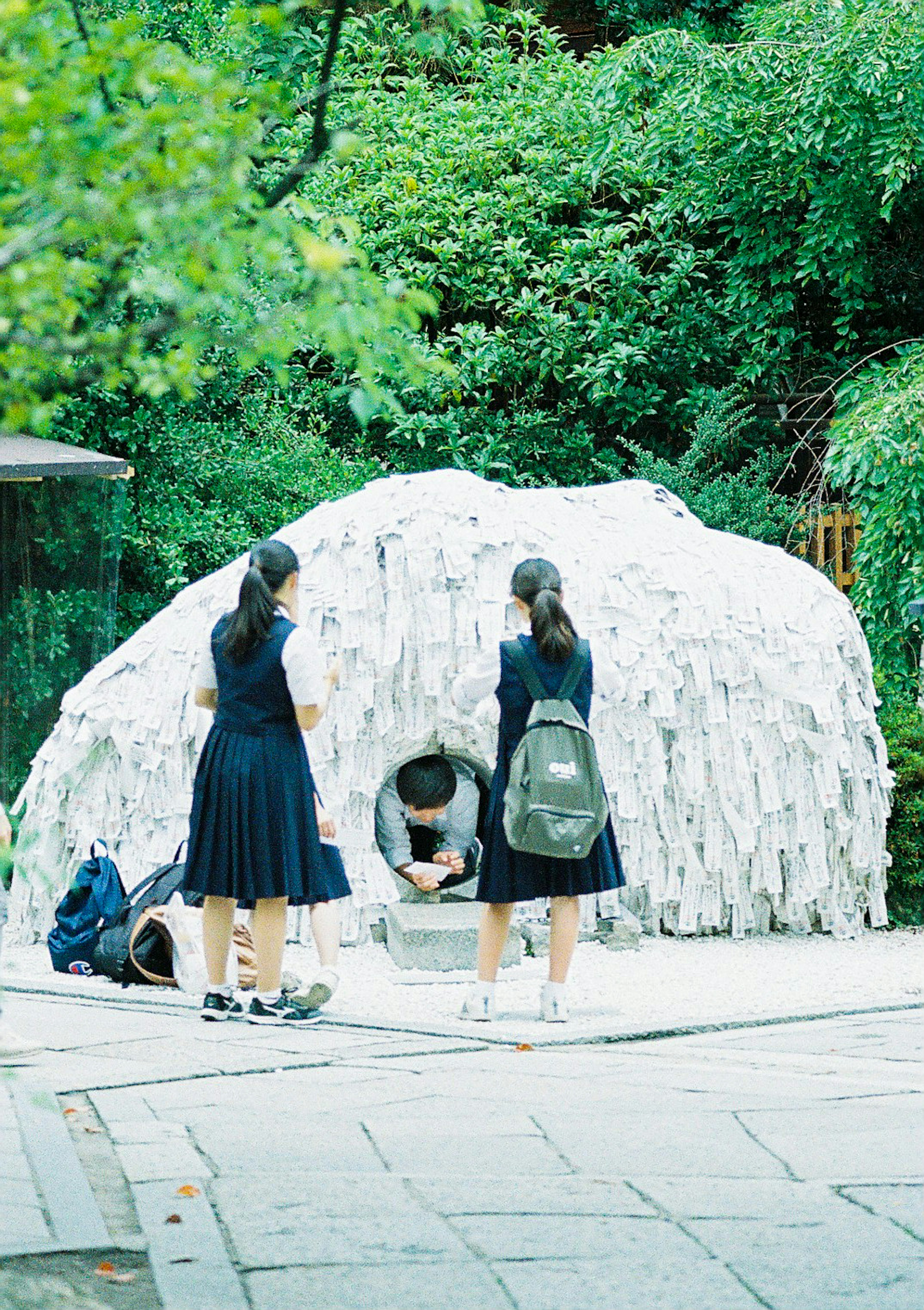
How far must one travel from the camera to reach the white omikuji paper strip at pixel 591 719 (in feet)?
25.9

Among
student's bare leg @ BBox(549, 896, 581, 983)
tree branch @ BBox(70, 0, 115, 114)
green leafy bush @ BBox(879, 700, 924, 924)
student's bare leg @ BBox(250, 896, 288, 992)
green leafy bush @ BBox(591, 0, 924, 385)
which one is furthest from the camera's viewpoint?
green leafy bush @ BBox(591, 0, 924, 385)

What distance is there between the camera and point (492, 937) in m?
6.22

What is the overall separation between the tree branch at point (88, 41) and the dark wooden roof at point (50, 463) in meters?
5.96

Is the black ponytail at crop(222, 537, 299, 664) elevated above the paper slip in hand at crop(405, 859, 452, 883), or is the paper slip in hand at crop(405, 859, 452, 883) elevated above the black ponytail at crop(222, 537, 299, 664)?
the black ponytail at crop(222, 537, 299, 664)

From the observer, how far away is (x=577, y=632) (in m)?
8.04

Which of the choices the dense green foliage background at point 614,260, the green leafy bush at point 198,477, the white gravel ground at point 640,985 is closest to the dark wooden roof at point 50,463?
the green leafy bush at point 198,477

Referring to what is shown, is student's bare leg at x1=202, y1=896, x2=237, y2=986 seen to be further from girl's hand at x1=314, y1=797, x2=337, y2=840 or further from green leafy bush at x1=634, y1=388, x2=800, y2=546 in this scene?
green leafy bush at x1=634, y1=388, x2=800, y2=546

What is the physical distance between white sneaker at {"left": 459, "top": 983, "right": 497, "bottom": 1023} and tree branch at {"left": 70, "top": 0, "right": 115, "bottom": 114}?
409cm

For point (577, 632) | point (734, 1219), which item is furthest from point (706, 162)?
point (734, 1219)

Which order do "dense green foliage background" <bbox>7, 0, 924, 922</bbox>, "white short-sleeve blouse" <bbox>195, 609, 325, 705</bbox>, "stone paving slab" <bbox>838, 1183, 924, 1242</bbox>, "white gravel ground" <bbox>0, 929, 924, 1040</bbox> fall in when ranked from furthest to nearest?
"dense green foliage background" <bbox>7, 0, 924, 922</bbox> < "white gravel ground" <bbox>0, 929, 924, 1040</bbox> < "white short-sleeve blouse" <bbox>195, 609, 325, 705</bbox> < "stone paving slab" <bbox>838, 1183, 924, 1242</bbox>

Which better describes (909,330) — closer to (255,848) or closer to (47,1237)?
(255,848)

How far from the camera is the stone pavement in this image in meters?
3.30

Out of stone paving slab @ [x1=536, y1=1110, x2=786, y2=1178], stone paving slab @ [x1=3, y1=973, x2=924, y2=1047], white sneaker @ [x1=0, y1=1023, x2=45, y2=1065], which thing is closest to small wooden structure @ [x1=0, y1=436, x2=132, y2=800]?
stone paving slab @ [x1=3, y1=973, x2=924, y2=1047]

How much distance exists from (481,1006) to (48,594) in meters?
4.87
